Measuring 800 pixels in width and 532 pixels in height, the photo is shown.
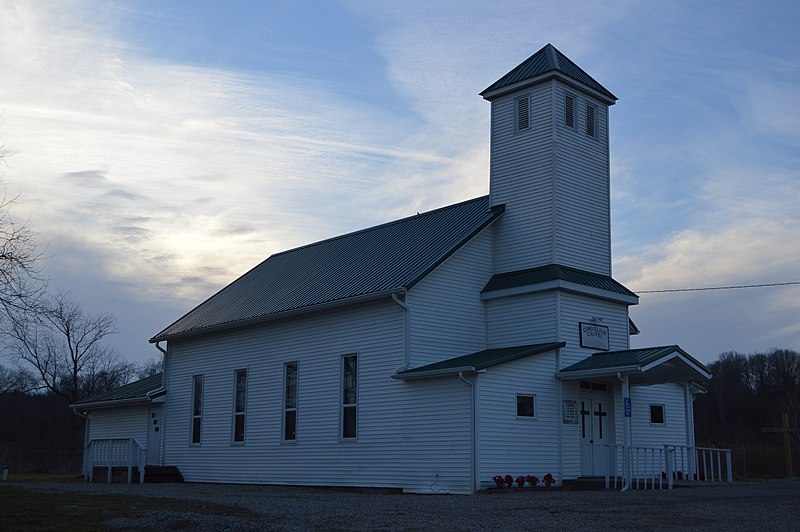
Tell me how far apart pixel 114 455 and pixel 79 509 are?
1645cm

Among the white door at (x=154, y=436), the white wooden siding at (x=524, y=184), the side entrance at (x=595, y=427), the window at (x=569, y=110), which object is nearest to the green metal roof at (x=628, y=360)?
the side entrance at (x=595, y=427)

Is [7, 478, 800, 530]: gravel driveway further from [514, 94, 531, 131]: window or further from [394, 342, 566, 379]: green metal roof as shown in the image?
[514, 94, 531, 131]: window

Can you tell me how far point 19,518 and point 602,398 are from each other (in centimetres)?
1648

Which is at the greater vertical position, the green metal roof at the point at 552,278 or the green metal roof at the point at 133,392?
the green metal roof at the point at 552,278

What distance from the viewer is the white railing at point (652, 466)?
74.7 ft

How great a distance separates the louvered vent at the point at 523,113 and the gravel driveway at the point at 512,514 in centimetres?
1235

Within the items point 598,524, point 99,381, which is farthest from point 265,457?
point 99,381

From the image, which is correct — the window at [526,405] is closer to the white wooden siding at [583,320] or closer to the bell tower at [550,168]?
the white wooden siding at [583,320]

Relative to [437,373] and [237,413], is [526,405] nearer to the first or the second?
[437,373]

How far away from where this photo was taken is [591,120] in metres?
27.7

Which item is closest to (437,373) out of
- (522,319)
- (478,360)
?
(478,360)

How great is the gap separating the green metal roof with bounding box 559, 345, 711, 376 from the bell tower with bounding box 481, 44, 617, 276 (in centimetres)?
308

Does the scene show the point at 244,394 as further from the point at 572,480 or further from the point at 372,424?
the point at 572,480

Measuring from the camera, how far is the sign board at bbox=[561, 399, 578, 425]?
23969 millimetres
